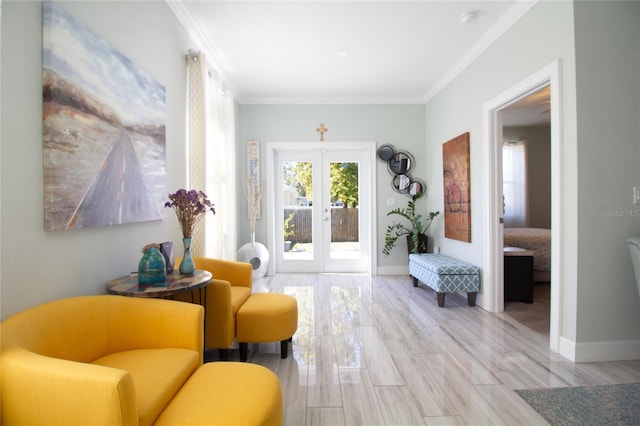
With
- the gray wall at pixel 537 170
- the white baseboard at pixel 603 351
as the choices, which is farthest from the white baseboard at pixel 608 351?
the gray wall at pixel 537 170

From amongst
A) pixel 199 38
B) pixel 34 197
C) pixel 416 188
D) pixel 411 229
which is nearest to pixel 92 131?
pixel 34 197

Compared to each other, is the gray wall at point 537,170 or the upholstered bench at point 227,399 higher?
the gray wall at point 537,170

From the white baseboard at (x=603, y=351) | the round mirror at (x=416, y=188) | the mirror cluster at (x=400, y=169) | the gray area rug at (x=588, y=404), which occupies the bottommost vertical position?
the gray area rug at (x=588, y=404)

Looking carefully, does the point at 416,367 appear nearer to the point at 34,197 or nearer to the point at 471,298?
the point at 471,298

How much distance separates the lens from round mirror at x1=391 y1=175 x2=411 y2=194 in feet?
16.3

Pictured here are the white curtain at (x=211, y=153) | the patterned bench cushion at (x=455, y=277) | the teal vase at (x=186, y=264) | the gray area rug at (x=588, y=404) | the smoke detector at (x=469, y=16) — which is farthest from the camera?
the patterned bench cushion at (x=455, y=277)

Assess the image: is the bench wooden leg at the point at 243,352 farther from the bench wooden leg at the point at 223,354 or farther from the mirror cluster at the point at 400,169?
the mirror cluster at the point at 400,169

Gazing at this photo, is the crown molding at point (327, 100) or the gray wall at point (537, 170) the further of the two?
the gray wall at point (537, 170)

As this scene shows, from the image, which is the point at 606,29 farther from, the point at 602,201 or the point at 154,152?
the point at 154,152

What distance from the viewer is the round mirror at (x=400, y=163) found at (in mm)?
4980

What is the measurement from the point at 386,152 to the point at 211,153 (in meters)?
2.74

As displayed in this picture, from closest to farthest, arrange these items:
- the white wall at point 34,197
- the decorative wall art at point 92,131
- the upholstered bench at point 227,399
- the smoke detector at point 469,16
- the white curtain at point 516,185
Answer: the upholstered bench at point 227,399 < the white wall at point 34,197 < the decorative wall art at point 92,131 < the smoke detector at point 469,16 < the white curtain at point 516,185

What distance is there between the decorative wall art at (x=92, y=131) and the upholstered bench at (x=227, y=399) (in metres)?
1.00

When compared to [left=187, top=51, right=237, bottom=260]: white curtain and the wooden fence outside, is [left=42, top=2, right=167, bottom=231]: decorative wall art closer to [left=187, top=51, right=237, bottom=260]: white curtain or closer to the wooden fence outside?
[left=187, top=51, right=237, bottom=260]: white curtain
